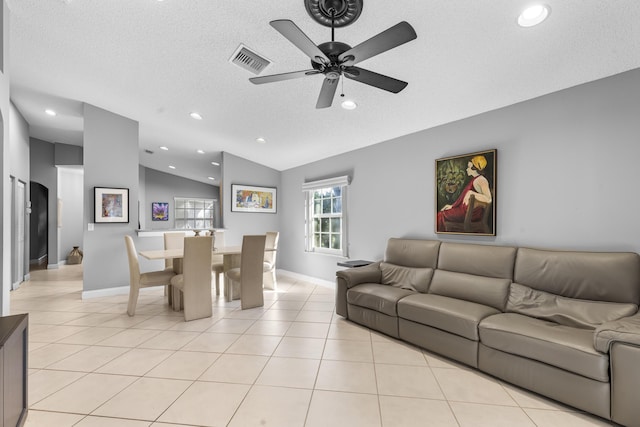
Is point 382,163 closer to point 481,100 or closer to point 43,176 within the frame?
point 481,100

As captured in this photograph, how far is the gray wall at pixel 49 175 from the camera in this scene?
6582mm

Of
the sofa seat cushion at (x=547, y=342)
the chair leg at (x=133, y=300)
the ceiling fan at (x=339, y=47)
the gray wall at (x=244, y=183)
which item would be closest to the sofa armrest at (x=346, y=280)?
the sofa seat cushion at (x=547, y=342)

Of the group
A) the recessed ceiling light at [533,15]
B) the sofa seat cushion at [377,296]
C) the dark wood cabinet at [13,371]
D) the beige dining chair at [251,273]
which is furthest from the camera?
the beige dining chair at [251,273]

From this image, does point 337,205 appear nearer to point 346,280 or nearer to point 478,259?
point 346,280

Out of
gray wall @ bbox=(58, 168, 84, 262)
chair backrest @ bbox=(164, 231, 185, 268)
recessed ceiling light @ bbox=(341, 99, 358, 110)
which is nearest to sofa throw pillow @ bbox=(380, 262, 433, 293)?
recessed ceiling light @ bbox=(341, 99, 358, 110)

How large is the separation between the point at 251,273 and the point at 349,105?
248 centimetres

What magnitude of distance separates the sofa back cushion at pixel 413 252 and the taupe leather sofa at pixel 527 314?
1cm

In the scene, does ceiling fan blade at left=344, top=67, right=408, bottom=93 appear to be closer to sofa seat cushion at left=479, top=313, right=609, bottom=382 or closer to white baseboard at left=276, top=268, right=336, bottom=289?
sofa seat cushion at left=479, top=313, right=609, bottom=382

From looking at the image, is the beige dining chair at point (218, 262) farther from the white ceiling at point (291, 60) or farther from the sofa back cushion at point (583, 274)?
the sofa back cushion at point (583, 274)

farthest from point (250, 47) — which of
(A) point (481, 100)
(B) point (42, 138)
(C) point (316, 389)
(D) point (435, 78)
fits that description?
(B) point (42, 138)

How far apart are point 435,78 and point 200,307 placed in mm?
3548

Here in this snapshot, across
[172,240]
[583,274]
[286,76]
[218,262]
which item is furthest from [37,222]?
[583,274]

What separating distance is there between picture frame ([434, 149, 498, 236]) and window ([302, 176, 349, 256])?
1635 millimetres

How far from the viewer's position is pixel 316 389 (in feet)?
6.82
